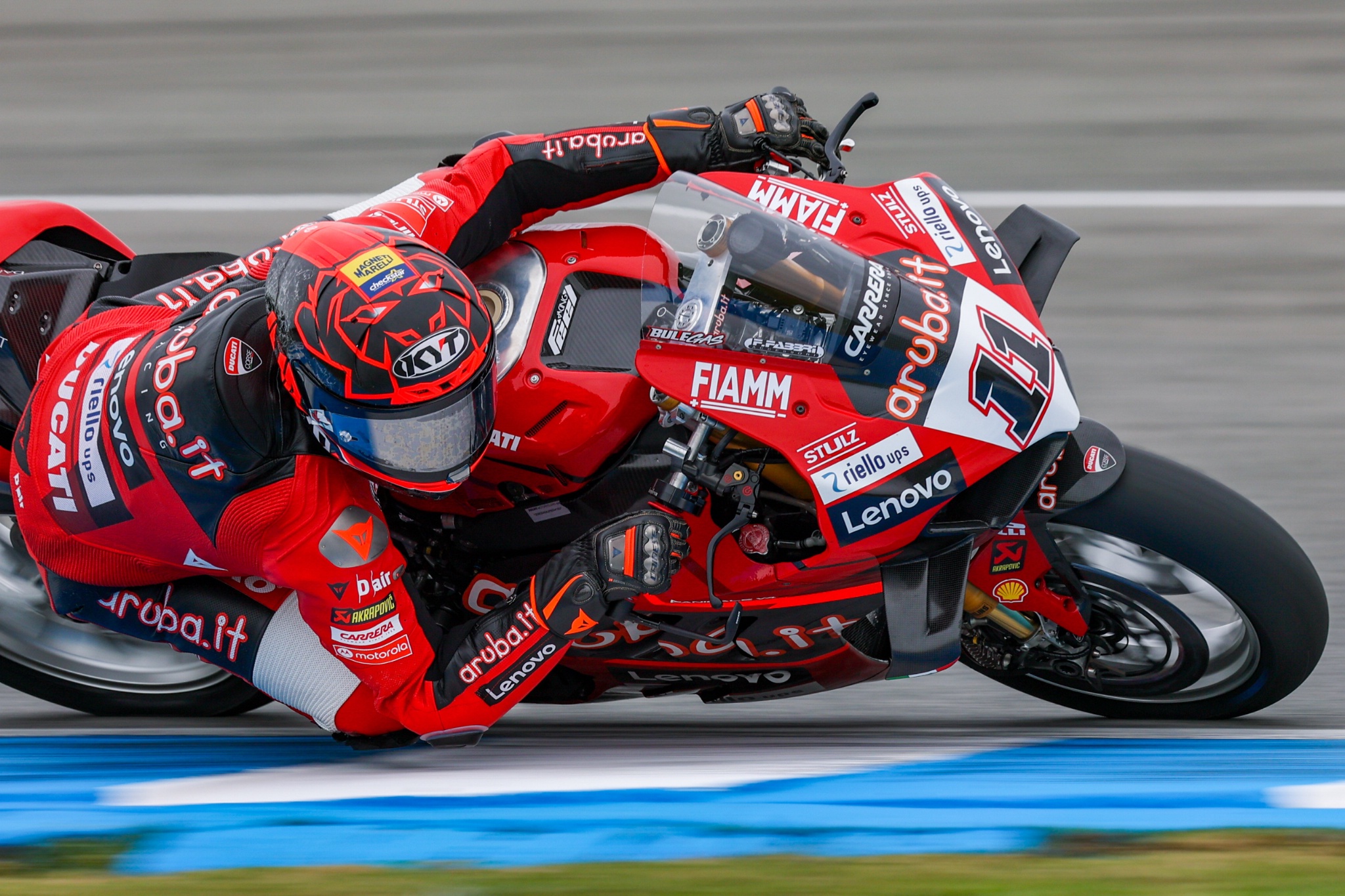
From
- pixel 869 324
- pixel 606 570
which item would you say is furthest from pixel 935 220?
pixel 606 570

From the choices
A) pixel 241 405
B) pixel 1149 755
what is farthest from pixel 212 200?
pixel 1149 755

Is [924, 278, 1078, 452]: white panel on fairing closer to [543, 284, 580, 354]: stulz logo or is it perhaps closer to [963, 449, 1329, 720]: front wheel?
[963, 449, 1329, 720]: front wheel

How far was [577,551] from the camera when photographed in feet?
9.12

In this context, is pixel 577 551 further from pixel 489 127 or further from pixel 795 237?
pixel 489 127

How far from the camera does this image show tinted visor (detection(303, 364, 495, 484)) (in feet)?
8.09

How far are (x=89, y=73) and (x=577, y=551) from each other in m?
4.74

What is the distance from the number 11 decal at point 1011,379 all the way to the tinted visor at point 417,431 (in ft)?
3.00

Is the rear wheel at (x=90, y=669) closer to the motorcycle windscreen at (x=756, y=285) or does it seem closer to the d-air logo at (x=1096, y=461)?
the motorcycle windscreen at (x=756, y=285)

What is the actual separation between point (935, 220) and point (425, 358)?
1110 millimetres

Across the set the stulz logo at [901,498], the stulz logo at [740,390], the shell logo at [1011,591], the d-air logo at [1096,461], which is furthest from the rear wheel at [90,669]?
the d-air logo at [1096,461]

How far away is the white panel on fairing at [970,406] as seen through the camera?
2.55 metres

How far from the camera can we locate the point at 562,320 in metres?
2.89

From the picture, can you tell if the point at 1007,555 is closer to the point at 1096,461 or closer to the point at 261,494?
the point at 1096,461

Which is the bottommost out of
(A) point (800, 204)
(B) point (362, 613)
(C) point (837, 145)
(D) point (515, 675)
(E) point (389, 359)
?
(D) point (515, 675)
